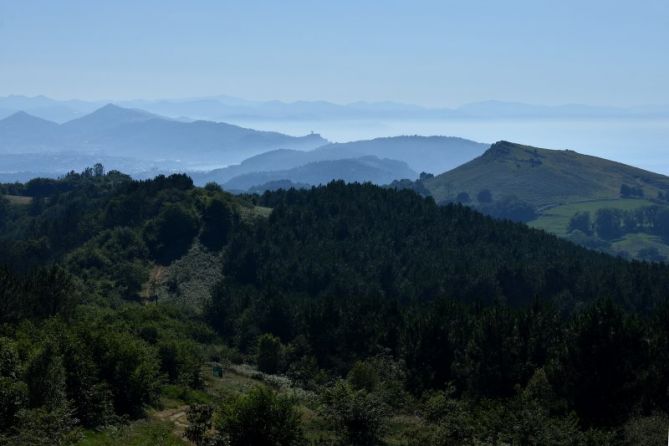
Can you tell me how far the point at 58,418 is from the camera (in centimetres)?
2862

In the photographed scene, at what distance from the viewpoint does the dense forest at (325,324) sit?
114 ft

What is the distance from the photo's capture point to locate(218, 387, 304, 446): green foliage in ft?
104

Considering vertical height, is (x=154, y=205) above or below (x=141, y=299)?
above

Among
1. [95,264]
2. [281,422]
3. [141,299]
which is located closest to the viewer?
[281,422]

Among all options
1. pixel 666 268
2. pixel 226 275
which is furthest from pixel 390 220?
pixel 666 268

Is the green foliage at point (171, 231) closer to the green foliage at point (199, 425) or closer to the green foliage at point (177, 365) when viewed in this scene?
the green foliage at point (177, 365)

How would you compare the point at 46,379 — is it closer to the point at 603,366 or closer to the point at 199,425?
the point at 199,425

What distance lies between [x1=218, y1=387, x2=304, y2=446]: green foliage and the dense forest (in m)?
0.08

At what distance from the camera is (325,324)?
81250mm

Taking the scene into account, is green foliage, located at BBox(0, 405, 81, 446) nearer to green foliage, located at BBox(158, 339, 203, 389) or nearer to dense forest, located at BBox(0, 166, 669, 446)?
dense forest, located at BBox(0, 166, 669, 446)

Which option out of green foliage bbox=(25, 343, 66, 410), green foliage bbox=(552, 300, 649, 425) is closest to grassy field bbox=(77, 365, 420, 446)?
green foliage bbox=(25, 343, 66, 410)

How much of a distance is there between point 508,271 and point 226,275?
161 ft

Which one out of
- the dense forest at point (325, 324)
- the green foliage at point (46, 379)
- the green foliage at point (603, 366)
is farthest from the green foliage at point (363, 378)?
the green foliage at point (46, 379)

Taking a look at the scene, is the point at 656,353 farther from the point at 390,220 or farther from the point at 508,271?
the point at 390,220
